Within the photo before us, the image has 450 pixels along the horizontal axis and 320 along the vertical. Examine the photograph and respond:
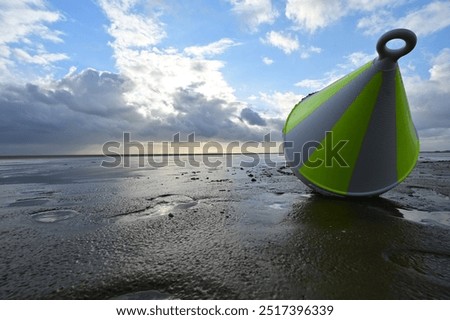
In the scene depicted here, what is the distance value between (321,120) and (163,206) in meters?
3.86

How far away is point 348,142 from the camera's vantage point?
4.67m

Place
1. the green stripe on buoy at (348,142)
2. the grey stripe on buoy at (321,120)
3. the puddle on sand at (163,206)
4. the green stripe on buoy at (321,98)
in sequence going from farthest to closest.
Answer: the puddle on sand at (163,206)
the green stripe on buoy at (321,98)
the grey stripe on buoy at (321,120)
the green stripe on buoy at (348,142)

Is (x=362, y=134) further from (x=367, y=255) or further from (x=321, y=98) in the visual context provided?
(x=367, y=255)

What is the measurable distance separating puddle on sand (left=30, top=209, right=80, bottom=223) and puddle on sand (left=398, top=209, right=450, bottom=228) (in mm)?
6382

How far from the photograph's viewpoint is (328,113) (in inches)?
196

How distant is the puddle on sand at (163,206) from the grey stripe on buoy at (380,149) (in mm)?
3553

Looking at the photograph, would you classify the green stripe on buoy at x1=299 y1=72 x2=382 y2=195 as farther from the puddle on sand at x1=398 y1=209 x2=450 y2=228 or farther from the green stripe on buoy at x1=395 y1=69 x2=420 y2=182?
the puddle on sand at x1=398 y1=209 x2=450 y2=228

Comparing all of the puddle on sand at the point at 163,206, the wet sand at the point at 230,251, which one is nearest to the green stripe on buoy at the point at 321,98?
the wet sand at the point at 230,251

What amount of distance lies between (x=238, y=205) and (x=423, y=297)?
12.5 feet

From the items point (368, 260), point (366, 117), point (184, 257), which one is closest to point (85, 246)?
point (184, 257)

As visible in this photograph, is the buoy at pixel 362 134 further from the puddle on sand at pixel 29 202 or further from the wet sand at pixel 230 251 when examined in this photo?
the puddle on sand at pixel 29 202

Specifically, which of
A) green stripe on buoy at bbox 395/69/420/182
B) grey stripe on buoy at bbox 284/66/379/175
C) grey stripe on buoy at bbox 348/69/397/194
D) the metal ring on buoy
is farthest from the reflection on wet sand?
the metal ring on buoy

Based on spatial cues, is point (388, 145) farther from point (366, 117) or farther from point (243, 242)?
point (243, 242)

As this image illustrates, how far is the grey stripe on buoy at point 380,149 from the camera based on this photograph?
4391 millimetres
